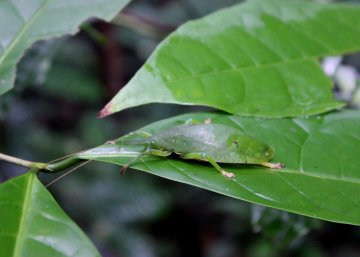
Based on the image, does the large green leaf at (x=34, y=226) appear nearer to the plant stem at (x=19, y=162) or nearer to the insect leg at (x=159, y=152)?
the plant stem at (x=19, y=162)

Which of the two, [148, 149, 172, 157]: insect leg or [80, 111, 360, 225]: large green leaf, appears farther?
[148, 149, 172, 157]: insect leg

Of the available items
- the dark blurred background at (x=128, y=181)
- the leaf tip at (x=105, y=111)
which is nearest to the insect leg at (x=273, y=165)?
the leaf tip at (x=105, y=111)

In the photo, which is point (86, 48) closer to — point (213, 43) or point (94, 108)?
point (94, 108)

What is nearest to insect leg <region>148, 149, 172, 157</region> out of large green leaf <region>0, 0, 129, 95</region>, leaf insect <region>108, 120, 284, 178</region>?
leaf insect <region>108, 120, 284, 178</region>

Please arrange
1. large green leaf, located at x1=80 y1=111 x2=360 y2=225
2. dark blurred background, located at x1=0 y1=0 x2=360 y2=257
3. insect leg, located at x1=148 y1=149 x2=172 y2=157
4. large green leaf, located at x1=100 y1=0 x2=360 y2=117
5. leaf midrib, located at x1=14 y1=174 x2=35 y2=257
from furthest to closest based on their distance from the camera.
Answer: dark blurred background, located at x1=0 y1=0 x2=360 y2=257
large green leaf, located at x1=100 y1=0 x2=360 y2=117
insect leg, located at x1=148 y1=149 x2=172 y2=157
large green leaf, located at x1=80 y1=111 x2=360 y2=225
leaf midrib, located at x1=14 y1=174 x2=35 y2=257

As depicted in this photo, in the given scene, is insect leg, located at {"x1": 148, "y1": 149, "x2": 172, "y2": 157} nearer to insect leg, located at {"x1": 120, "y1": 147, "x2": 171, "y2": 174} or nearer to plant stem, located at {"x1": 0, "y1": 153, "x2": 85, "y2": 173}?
insect leg, located at {"x1": 120, "y1": 147, "x2": 171, "y2": 174}

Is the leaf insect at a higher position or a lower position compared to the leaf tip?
lower
